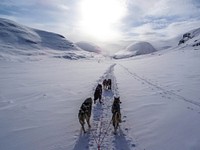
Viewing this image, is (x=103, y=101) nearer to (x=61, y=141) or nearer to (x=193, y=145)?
(x=61, y=141)

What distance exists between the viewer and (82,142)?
675 cm

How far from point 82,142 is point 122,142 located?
1.26 metres

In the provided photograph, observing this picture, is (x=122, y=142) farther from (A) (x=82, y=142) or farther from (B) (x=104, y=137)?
(A) (x=82, y=142)

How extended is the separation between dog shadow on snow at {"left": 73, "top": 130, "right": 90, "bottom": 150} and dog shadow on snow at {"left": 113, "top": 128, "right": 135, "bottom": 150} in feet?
2.94

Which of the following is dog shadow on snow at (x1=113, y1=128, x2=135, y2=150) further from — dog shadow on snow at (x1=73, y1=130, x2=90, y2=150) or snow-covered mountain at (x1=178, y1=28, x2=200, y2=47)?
snow-covered mountain at (x1=178, y1=28, x2=200, y2=47)

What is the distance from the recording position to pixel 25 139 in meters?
6.89

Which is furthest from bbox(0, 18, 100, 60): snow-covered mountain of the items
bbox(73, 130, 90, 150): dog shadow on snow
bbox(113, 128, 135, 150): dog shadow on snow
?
bbox(113, 128, 135, 150): dog shadow on snow

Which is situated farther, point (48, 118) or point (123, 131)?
point (48, 118)

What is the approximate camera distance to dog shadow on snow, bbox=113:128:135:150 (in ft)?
20.9

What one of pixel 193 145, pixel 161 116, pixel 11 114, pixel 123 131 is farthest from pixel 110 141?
pixel 11 114

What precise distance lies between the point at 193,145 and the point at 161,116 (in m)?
2.76

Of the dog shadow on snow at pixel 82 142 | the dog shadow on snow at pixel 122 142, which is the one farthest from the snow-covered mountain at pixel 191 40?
the dog shadow on snow at pixel 82 142

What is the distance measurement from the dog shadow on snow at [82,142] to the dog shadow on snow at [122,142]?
90 centimetres

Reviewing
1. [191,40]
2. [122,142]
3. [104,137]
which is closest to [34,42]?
[191,40]
